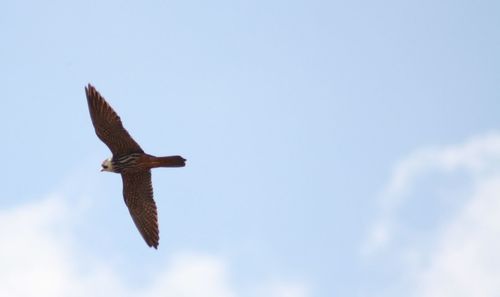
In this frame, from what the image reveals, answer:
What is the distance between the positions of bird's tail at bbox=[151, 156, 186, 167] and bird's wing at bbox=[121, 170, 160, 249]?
1.28 meters

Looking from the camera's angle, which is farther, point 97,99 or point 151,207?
point 151,207

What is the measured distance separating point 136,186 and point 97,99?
311cm

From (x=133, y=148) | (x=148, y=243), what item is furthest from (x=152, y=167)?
(x=148, y=243)

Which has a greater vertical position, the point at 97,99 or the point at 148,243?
the point at 97,99

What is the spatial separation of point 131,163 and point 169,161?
138 cm

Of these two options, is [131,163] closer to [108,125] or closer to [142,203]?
[108,125]

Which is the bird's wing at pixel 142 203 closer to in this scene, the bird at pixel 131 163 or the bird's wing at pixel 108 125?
the bird at pixel 131 163

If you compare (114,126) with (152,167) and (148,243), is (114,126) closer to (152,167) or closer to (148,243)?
(152,167)

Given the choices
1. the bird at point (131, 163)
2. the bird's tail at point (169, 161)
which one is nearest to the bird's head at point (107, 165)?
the bird at point (131, 163)

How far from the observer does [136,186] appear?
2242 centimetres

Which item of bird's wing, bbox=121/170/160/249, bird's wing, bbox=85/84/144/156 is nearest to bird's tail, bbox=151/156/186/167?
bird's wing, bbox=85/84/144/156

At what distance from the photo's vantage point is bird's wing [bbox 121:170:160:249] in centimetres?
2222

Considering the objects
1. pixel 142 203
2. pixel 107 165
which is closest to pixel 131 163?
pixel 107 165

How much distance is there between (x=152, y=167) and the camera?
69.8 feet
